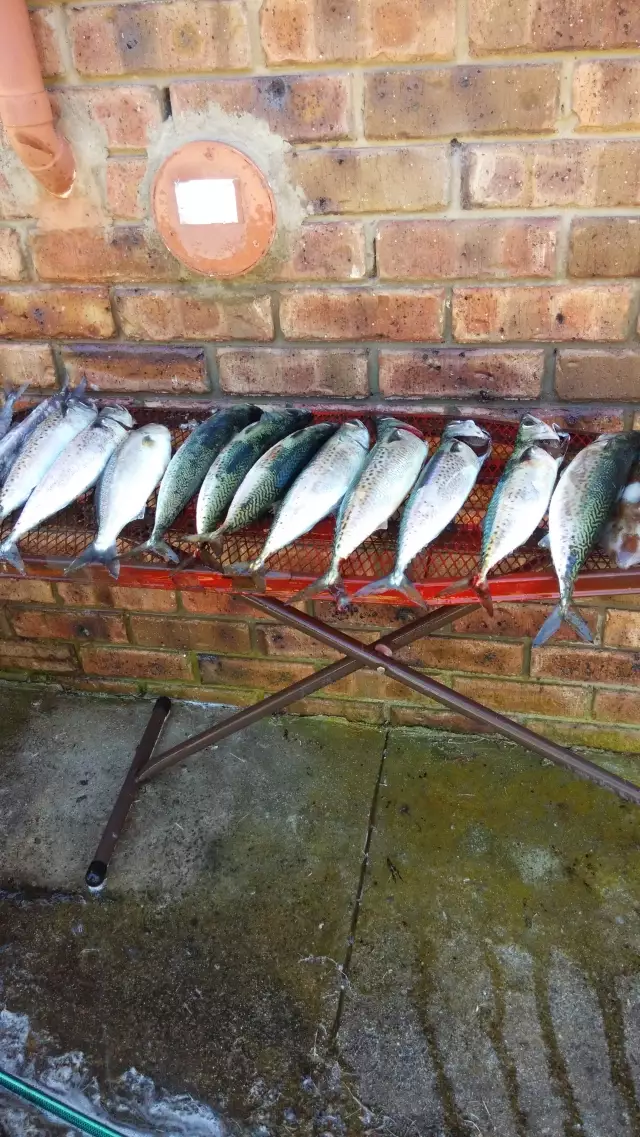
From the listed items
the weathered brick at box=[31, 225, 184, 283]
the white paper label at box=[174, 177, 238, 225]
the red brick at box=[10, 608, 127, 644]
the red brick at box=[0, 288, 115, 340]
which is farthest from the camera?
the red brick at box=[10, 608, 127, 644]

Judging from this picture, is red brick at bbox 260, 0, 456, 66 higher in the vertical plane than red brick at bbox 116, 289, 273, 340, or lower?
higher

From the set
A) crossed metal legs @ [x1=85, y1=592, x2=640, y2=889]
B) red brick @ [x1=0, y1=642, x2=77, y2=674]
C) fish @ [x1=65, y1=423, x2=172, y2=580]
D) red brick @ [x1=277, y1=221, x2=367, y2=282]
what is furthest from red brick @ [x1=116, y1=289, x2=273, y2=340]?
red brick @ [x1=0, y1=642, x2=77, y2=674]

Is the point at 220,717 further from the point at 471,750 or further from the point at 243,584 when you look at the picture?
the point at 243,584

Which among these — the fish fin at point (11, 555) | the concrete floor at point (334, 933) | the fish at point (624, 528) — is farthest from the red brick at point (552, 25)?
the concrete floor at point (334, 933)

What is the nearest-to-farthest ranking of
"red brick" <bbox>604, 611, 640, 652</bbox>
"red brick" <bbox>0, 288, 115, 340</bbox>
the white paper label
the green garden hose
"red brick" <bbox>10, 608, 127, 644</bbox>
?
1. the green garden hose
2. the white paper label
3. "red brick" <bbox>0, 288, 115, 340</bbox>
4. "red brick" <bbox>604, 611, 640, 652</bbox>
5. "red brick" <bbox>10, 608, 127, 644</bbox>

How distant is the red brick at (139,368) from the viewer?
2.36 metres

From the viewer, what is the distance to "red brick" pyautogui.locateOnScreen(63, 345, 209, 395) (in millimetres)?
2355

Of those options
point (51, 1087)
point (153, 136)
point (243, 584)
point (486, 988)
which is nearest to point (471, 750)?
point (486, 988)

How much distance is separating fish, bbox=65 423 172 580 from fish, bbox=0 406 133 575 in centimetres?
4

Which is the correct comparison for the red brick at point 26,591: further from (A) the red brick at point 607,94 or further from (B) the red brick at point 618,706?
(A) the red brick at point 607,94

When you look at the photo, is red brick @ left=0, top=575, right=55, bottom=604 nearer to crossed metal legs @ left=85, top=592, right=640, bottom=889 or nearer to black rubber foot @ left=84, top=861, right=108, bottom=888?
crossed metal legs @ left=85, top=592, right=640, bottom=889

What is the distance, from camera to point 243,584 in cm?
175

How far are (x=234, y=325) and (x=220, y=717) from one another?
145cm

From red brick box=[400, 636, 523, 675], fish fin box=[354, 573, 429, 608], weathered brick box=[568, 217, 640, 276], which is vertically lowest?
red brick box=[400, 636, 523, 675]
